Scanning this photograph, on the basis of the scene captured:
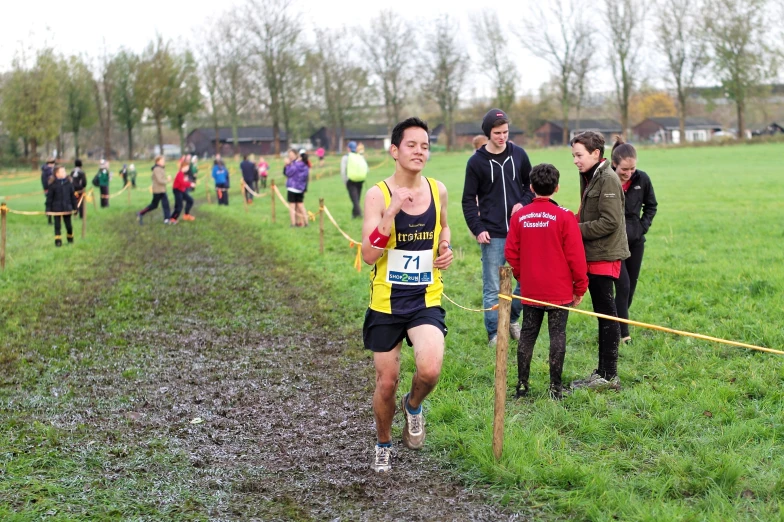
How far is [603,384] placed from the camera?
6.18m

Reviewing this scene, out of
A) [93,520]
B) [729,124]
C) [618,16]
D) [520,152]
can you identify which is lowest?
[93,520]

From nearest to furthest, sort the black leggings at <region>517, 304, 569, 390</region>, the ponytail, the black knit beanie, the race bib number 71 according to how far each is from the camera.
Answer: the race bib number 71 → the black leggings at <region>517, 304, 569, 390</region> → the black knit beanie → the ponytail

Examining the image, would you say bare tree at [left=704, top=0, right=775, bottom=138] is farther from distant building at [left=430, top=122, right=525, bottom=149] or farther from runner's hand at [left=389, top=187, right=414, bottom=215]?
runner's hand at [left=389, top=187, right=414, bottom=215]

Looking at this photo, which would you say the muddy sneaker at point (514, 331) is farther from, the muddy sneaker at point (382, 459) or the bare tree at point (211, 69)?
the bare tree at point (211, 69)

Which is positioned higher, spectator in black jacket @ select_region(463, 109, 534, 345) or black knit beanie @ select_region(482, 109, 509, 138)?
black knit beanie @ select_region(482, 109, 509, 138)

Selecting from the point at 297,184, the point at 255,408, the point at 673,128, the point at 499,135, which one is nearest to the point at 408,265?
the point at 255,408

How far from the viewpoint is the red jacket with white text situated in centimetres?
588

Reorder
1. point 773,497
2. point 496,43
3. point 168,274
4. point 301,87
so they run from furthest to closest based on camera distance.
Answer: point 496,43, point 301,87, point 168,274, point 773,497

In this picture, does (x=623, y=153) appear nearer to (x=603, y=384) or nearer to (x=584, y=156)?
(x=584, y=156)

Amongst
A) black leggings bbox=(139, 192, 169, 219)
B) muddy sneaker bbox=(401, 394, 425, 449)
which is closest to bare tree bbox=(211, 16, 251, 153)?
black leggings bbox=(139, 192, 169, 219)

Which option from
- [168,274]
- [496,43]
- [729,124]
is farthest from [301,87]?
[729,124]

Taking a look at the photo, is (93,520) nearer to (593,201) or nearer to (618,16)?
(593,201)

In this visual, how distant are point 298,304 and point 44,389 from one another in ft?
13.8

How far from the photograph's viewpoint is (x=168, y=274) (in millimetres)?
13289
